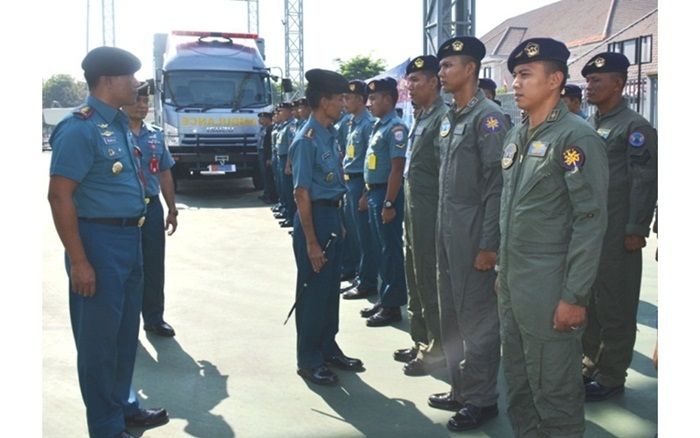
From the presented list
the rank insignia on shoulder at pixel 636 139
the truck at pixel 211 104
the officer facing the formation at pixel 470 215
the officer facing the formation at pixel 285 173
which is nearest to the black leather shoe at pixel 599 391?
the officer facing the formation at pixel 470 215

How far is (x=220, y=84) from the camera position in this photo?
13.4 metres

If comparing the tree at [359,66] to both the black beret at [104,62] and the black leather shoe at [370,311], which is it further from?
the black beret at [104,62]

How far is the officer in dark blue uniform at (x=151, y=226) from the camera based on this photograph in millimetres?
4742

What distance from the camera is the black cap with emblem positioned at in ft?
9.86

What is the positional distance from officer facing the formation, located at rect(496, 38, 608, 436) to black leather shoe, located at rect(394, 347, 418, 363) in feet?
5.18

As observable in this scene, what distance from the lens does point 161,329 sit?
15.8ft

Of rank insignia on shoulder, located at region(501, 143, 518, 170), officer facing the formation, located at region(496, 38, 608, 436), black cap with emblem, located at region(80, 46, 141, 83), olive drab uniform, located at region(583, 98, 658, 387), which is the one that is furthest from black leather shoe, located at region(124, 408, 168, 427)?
olive drab uniform, located at region(583, 98, 658, 387)

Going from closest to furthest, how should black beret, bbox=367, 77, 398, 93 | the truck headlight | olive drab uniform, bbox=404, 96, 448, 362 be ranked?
olive drab uniform, bbox=404, 96, 448, 362 → black beret, bbox=367, 77, 398, 93 → the truck headlight

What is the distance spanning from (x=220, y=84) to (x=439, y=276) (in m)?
10.8

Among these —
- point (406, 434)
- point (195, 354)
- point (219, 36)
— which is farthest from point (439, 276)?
point (219, 36)

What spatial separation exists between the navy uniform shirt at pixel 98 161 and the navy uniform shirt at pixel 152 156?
1.58 metres

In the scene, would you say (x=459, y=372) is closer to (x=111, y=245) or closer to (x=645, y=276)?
(x=111, y=245)

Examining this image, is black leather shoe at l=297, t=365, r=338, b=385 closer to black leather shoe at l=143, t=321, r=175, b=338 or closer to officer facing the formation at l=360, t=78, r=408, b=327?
officer facing the formation at l=360, t=78, r=408, b=327

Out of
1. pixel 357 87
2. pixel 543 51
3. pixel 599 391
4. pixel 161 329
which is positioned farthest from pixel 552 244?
pixel 357 87
